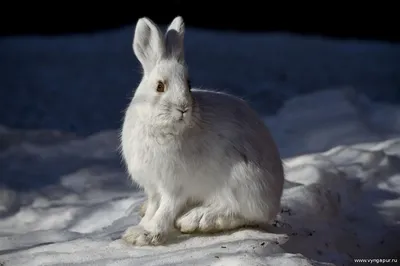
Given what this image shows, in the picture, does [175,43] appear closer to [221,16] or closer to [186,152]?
[186,152]

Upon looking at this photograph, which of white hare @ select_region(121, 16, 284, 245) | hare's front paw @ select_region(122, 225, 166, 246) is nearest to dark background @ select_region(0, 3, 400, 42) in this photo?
white hare @ select_region(121, 16, 284, 245)

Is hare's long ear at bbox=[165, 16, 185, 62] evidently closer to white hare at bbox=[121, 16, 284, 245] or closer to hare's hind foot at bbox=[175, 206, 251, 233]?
white hare at bbox=[121, 16, 284, 245]

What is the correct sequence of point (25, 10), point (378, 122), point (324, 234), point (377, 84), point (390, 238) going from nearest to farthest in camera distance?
point (324, 234) < point (390, 238) < point (378, 122) < point (377, 84) < point (25, 10)

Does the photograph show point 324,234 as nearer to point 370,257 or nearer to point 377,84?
point 370,257


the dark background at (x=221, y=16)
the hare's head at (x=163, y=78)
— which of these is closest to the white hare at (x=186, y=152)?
the hare's head at (x=163, y=78)

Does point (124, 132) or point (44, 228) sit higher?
point (124, 132)

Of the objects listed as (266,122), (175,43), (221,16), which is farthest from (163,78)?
(221,16)

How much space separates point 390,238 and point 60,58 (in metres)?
5.49

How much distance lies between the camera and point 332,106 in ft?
19.7

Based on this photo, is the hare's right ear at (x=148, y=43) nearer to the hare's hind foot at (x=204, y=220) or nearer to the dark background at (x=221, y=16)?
the hare's hind foot at (x=204, y=220)

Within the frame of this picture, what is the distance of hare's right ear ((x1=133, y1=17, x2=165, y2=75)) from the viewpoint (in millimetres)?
2699

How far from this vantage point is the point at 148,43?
275 cm

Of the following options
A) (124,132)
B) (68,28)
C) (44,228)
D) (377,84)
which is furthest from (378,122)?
(68,28)

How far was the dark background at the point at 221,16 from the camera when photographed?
31.9ft
